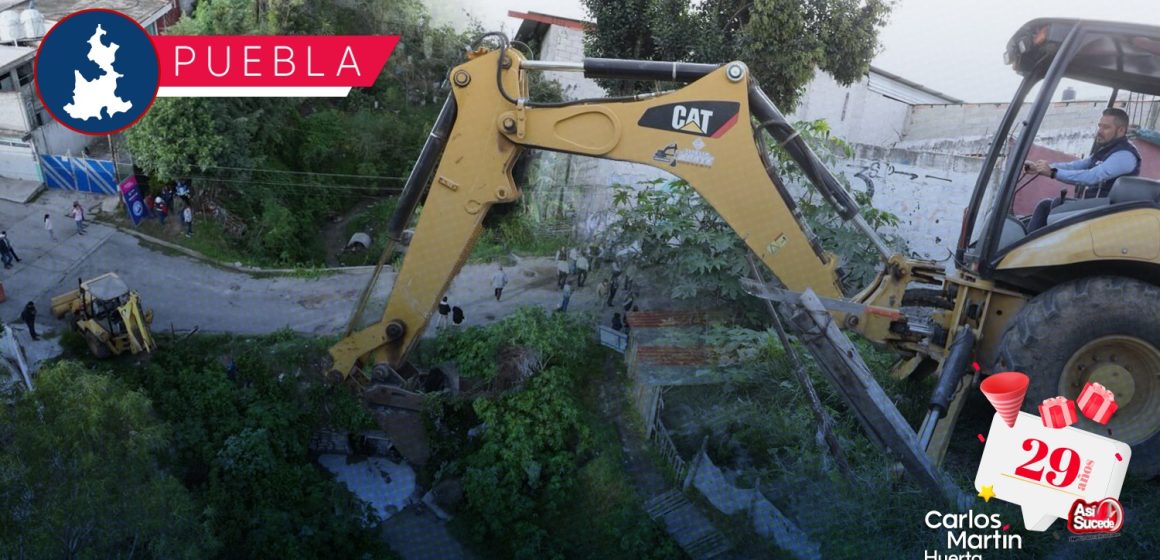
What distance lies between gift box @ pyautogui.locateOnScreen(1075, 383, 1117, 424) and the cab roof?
2.34 m

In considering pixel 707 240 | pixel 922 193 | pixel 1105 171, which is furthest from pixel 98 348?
pixel 922 193

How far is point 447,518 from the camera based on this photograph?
9.97 metres

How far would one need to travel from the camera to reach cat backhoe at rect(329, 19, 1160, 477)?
5.94 m

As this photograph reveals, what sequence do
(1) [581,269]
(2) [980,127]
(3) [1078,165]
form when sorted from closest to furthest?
1. (3) [1078,165]
2. (1) [581,269]
3. (2) [980,127]

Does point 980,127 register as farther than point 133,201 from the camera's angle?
Yes

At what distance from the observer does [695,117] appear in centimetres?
757

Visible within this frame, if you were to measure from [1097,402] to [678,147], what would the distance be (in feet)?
12.4

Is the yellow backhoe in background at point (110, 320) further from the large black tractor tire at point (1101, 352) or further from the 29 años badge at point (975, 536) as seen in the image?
the large black tractor tire at point (1101, 352)

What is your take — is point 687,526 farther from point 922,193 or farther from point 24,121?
point 24,121

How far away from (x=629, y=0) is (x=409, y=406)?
9.07 m

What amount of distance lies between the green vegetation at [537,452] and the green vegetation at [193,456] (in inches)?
46.6

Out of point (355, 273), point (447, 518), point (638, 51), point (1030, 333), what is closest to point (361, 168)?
point (355, 273)

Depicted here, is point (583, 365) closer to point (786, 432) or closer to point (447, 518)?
point (447, 518)

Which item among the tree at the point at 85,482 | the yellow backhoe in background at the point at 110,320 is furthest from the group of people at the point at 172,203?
the tree at the point at 85,482
